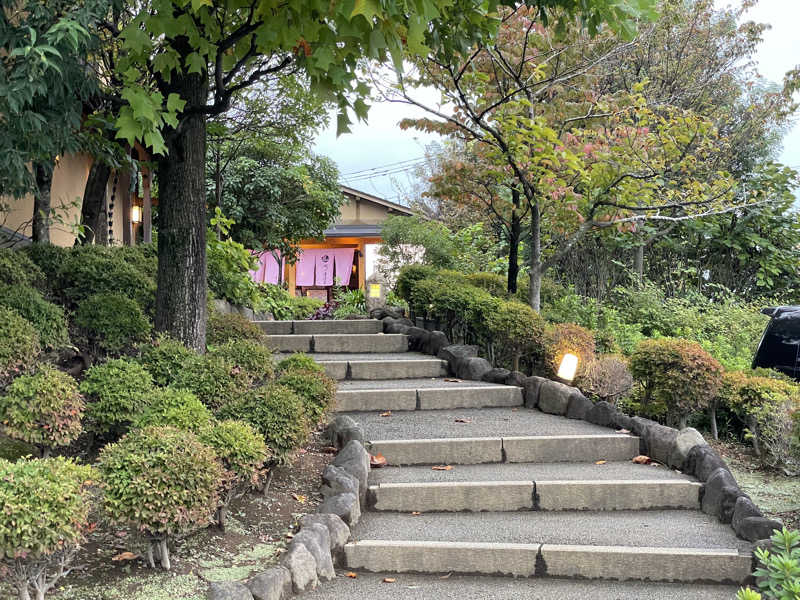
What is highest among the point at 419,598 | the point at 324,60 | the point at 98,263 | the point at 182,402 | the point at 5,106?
the point at 324,60

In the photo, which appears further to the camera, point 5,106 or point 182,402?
point 182,402

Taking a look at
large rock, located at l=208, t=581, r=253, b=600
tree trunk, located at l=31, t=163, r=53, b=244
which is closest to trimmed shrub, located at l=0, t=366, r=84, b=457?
large rock, located at l=208, t=581, r=253, b=600

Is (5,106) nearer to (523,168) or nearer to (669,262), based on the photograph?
(523,168)

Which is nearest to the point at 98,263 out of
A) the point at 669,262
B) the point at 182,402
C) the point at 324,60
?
the point at 182,402

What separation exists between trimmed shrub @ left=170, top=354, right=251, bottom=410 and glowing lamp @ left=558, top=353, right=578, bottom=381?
3412 millimetres

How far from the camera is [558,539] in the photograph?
4375 mm

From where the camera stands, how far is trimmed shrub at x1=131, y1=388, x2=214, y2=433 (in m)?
4.21

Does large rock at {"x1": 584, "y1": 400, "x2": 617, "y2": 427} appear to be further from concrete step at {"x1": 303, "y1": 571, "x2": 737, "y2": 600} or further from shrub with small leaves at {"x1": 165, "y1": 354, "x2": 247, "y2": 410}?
shrub with small leaves at {"x1": 165, "y1": 354, "x2": 247, "y2": 410}

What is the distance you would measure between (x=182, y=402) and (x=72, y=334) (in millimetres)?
2142

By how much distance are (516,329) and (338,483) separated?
3.43 m

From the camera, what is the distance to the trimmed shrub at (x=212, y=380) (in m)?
5.13

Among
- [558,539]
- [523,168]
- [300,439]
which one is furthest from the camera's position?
[523,168]

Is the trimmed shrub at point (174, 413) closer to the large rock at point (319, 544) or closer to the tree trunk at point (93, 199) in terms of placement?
the large rock at point (319, 544)

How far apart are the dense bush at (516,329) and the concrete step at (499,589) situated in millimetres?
3612
